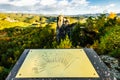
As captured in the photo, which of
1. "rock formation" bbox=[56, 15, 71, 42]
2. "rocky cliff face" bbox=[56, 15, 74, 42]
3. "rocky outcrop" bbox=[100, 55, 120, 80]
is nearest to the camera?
"rocky outcrop" bbox=[100, 55, 120, 80]

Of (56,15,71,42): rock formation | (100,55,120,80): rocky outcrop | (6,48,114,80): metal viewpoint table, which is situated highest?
(6,48,114,80): metal viewpoint table

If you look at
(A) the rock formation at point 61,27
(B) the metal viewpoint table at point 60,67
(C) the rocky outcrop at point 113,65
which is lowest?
(A) the rock formation at point 61,27

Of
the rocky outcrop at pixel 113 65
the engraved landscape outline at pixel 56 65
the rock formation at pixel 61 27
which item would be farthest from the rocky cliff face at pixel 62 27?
the engraved landscape outline at pixel 56 65

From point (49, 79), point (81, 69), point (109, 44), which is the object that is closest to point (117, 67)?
point (81, 69)

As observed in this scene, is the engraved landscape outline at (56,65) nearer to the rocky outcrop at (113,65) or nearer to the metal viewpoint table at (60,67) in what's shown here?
the metal viewpoint table at (60,67)

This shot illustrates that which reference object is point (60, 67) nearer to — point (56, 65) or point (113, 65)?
point (56, 65)

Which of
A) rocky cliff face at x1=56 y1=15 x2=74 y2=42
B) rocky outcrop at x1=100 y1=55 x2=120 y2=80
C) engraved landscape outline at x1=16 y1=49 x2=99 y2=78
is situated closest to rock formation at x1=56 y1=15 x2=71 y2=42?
rocky cliff face at x1=56 y1=15 x2=74 y2=42

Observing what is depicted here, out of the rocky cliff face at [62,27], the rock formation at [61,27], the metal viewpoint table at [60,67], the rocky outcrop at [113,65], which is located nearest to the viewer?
the metal viewpoint table at [60,67]

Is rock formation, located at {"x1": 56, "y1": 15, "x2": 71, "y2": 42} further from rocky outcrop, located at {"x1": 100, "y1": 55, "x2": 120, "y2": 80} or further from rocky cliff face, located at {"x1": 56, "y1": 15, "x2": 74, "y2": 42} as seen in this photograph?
rocky outcrop, located at {"x1": 100, "y1": 55, "x2": 120, "y2": 80}
